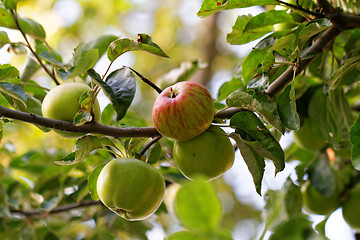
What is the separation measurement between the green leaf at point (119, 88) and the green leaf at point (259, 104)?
0.23m

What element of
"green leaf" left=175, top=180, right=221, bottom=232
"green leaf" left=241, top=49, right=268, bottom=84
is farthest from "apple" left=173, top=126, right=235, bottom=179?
"green leaf" left=175, top=180, right=221, bottom=232

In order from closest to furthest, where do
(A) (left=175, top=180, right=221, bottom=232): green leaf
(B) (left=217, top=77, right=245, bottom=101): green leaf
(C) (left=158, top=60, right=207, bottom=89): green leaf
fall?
(A) (left=175, top=180, right=221, bottom=232): green leaf, (B) (left=217, top=77, right=245, bottom=101): green leaf, (C) (left=158, top=60, right=207, bottom=89): green leaf

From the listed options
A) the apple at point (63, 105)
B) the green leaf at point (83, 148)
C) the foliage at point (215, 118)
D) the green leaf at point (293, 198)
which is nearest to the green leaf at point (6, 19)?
the foliage at point (215, 118)

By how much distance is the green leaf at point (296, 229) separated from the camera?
0.45m

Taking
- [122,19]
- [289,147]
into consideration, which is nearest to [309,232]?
[289,147]

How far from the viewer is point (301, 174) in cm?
137

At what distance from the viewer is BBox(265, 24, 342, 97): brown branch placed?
0.97 meters

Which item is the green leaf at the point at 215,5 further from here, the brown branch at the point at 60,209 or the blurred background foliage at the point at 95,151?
the brown branch at the point at 60,209

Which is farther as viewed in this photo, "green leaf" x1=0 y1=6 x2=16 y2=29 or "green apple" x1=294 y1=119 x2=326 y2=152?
"green apple" x1=294 y1=119 x2=326 y2=152

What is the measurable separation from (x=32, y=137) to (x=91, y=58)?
71.7 inches

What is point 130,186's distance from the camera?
2.79ft

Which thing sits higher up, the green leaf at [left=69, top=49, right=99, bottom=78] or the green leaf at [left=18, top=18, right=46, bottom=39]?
the green leaf at [left=69, top=49, right=99, bottom=78]

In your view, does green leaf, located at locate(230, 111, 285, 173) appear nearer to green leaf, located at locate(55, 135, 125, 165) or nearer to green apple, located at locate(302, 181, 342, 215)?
green leaf, located at locate(55, 135, 125, 165)

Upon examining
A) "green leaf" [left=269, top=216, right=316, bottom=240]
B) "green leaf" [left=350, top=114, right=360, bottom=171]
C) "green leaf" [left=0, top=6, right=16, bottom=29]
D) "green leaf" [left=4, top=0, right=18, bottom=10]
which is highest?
"green leaf" [left=4, top=0, right=18, bottom=10]
